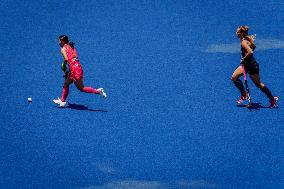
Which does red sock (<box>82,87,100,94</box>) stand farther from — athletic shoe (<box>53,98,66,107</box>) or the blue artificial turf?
athletic shoe (<box>53,98,66,107</box>)

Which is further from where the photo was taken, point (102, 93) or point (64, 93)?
point (102, 93)

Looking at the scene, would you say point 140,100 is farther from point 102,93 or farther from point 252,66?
point 252,66

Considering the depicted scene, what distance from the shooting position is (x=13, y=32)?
17.7 m

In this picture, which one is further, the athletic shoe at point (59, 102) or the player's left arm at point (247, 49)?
the athletic shoe at point (59, 102)

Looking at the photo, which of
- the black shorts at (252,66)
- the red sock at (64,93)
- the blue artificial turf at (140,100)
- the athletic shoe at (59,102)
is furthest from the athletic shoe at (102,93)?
the black shorts at (252,66)

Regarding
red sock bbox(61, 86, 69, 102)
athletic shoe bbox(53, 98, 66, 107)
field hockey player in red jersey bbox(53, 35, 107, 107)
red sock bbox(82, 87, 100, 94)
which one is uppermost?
field hockey player in red jersey bbox(53, 35, 107, 107)

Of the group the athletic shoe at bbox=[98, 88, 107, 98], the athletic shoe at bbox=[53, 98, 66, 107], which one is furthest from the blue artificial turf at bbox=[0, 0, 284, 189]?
the athletic shoe at bbox=[98, 88, 107, 98]

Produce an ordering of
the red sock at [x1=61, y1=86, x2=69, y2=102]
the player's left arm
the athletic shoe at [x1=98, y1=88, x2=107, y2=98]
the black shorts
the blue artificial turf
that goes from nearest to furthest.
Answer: the blue artificial turf
the player's left arm
the black shorts
the red sock at [x1=61, y1=86, x2=69, y2=102]
the athletic shoe at [x1=98, y1=88, x2=107, y2=98]

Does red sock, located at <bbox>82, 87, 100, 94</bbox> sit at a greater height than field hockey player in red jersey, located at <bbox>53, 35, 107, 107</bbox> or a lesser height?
lesser

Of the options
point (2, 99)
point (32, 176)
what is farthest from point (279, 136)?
point (2, 99)

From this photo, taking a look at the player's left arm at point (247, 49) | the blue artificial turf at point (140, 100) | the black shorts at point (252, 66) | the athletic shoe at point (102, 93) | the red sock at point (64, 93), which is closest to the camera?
the blue artificial turf at point (140, 100)

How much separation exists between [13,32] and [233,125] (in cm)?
776

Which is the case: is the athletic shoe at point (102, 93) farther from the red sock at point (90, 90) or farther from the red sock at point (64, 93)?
the red sock at point (64, 93)

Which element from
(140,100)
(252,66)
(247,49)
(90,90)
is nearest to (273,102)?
(252,66)
